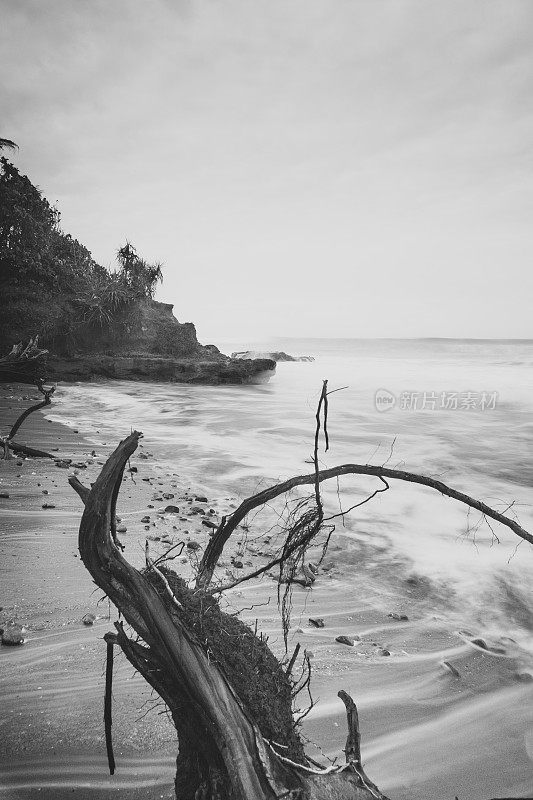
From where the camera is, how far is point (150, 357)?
20844mm

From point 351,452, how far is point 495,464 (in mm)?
3056

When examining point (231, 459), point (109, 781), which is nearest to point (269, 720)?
point (109, 781)

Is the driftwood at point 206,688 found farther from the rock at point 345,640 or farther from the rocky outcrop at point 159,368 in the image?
the rocky outcrop at point 159,368

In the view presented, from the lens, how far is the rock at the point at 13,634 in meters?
2.68

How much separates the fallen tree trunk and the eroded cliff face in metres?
18.6

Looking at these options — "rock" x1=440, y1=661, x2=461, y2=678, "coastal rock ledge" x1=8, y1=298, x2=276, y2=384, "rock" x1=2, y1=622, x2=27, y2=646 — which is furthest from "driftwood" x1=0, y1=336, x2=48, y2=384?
"coastal rock ledge" x1=8, y1=298, x2=276, y2=384

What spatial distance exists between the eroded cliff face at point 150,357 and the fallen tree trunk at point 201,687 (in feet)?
60.9

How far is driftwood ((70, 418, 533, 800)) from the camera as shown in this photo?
152 cm

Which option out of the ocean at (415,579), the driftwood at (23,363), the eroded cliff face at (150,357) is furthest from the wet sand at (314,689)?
the eroded cliff face at (150,357)

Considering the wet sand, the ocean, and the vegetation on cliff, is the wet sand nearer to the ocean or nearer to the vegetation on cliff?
the ocean

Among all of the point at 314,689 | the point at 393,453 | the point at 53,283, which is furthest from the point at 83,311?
the point at 314,689

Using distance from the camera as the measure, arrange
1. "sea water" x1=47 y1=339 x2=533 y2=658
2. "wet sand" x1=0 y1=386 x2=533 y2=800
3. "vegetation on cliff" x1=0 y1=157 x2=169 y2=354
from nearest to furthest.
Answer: "wet sand" x1=0 y1=386 x2=533 y2=800, "sea water" x1=47 y1=339 x2=533 y2=658, "vegetation on cliff" x1=0 y1=157 x2=169 y2=354

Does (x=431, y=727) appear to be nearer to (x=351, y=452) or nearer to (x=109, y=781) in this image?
(x=109, y=781)

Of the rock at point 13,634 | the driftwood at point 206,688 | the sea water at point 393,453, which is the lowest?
the sea water at point 393,453
